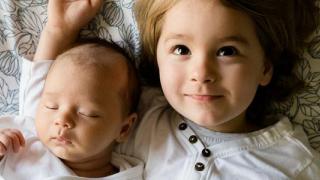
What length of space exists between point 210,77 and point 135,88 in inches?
10.3

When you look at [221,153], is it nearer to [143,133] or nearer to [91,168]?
[143,133]

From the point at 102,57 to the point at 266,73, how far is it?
1.20 feet

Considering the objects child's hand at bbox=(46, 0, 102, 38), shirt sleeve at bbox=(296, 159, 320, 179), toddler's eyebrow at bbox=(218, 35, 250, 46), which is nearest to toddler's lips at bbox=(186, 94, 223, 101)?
toddler's eyebrow at bbox=(218, 35, 250, 46)

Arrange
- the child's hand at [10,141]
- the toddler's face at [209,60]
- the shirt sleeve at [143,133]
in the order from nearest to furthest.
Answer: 1. the toddler's face at [209,60]
2. the child's hand at [10,141]
3. the shirt sleeve at [143,133]

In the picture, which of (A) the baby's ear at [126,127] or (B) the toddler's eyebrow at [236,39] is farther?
(A) the baby's ear at [126,127]

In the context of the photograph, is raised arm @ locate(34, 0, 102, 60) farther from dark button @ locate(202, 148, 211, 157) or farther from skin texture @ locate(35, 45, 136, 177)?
dark button @ locate(202, 148, 211, 157)

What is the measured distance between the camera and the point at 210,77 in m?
1.12

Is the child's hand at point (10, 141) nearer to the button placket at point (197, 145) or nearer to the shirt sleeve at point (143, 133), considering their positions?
the shirt sleeve at point (143, 133)

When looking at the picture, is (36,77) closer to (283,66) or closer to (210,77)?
(210,77)

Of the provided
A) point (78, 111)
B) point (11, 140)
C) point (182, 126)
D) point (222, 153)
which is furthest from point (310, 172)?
point (11, 140)

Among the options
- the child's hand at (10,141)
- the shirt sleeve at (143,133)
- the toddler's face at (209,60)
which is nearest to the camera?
the toddler's face at (209,60)

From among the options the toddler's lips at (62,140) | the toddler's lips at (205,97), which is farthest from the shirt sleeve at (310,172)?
the toddler's lips at (62,140)

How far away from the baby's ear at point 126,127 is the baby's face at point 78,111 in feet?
0.13

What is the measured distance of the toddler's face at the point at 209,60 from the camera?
1.11 m
